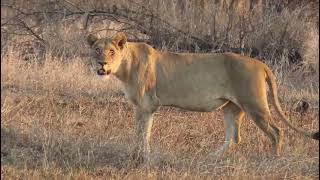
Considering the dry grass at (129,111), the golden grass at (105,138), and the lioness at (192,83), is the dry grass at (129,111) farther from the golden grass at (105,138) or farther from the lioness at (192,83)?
the lioness at (192,83)

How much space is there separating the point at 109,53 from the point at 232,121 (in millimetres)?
1621

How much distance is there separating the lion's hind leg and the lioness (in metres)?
0.09

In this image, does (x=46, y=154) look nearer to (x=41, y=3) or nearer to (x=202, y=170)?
(x=202, y=170)

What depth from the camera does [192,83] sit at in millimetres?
7273

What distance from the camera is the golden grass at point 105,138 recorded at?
→ 6250 millimetres

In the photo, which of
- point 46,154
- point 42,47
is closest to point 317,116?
point 46,154

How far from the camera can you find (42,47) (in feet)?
40.0

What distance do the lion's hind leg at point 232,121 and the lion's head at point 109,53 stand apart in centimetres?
136

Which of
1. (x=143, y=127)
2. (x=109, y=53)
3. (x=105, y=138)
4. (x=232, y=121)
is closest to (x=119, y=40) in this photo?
(x=109, y=53)

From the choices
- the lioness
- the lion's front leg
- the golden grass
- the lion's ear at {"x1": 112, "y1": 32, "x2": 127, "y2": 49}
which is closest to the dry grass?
the golden grass

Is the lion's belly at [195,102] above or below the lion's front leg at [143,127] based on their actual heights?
above

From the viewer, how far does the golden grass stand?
625 cm

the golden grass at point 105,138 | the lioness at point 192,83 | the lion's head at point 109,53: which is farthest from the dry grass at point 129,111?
the lion's head at point 109,53

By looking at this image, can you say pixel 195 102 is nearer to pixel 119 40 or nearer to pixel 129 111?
pixel 119 40
